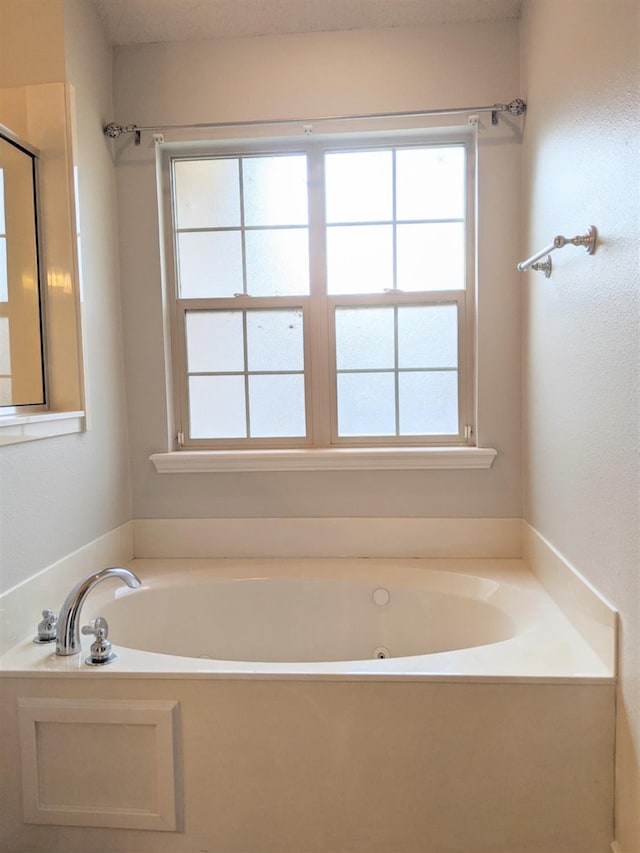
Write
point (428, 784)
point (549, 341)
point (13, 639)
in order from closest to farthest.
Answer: point (428, 784), point (13, 639), point (549, 341)

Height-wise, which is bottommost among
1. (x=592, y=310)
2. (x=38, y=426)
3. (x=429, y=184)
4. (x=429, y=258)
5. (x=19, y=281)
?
(x=38, y=426)

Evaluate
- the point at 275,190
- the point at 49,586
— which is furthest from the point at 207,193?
the point at 49,586

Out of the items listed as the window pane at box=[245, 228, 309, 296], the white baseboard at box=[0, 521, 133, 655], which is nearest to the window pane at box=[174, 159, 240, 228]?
the window pane at box=[245, 228, 309, 296]

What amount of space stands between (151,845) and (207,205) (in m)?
2.13

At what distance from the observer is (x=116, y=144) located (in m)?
2.23

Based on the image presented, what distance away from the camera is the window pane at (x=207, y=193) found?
2320 mm

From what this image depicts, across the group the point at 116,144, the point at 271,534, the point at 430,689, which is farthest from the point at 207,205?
the point at 430,689

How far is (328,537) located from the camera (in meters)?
2.28

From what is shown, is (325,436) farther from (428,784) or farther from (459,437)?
(428,784)

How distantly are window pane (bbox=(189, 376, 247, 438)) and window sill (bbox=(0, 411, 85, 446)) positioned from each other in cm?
53

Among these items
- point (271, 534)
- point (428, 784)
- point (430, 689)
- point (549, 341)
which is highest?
point (549, 341)

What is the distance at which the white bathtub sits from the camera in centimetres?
193

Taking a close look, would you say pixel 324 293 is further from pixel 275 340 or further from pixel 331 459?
pixel 331 459

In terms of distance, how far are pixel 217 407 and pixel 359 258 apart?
825 millimetres
